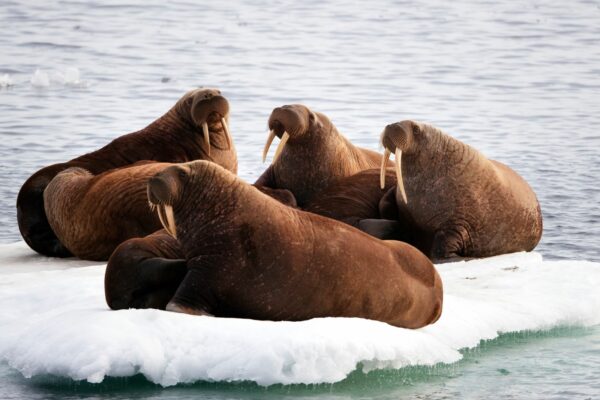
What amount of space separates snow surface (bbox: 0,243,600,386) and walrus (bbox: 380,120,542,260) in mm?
1838

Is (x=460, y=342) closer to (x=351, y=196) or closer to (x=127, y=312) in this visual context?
(x=127, y=312)

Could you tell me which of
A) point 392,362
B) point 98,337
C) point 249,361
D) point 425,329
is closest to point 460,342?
point 425,329

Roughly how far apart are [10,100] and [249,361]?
15.5 m

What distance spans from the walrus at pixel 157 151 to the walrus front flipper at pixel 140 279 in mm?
3036

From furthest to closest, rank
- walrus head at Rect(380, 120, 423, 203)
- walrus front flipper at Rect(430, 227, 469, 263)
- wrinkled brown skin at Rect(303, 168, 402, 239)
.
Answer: wrinkled brown skin at Rect(303, 168, 402, 239) < walrus front flipper at Rect(430, 227, 469, 263) < walrus head at Rect(380, 120, 423, 203)

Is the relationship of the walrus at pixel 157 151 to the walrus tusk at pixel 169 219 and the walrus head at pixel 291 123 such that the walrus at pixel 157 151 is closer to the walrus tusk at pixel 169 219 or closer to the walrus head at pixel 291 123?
the walrus head at pixel 291 123

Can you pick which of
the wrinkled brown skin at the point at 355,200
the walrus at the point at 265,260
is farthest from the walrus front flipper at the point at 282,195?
the walrus at the point at 265,260

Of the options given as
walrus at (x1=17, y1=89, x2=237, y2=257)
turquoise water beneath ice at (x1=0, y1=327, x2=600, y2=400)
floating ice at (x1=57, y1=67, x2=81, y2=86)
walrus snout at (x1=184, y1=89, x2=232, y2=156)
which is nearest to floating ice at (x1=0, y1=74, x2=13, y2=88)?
floating ice at (x1=57, y1=67, x2=81, y2=86)

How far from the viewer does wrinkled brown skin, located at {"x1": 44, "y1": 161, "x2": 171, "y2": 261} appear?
9453mm

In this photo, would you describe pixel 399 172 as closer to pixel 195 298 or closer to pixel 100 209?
pixel 100 209

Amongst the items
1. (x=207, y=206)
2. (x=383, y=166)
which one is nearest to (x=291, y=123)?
(x=383, y=166)

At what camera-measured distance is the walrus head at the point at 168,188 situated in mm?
7168

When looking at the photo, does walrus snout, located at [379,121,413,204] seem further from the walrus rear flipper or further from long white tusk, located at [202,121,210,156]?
long white tusk, located at [202,121,210,156]

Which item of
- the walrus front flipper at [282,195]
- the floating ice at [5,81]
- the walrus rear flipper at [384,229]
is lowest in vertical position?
the floating ice at [5,81]
